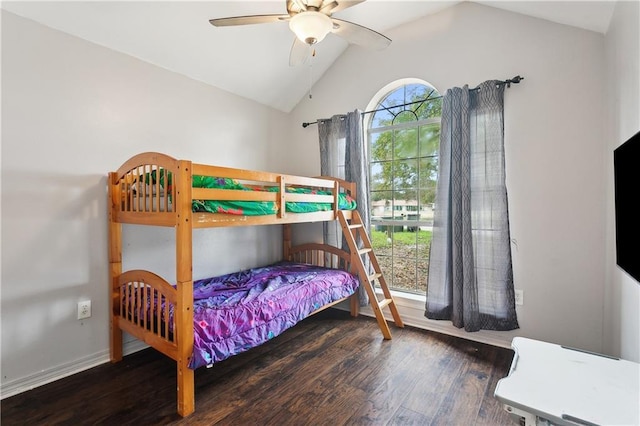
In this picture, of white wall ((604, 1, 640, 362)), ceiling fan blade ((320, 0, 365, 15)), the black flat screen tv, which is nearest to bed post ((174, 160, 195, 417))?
ceiling fan blade ((320, 0, 365, 15))

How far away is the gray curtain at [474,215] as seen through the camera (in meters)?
2.38

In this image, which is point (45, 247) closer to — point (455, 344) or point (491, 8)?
point (455, 344)

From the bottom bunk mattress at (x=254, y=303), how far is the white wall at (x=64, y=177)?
0.72 metres

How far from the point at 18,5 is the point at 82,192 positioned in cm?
119

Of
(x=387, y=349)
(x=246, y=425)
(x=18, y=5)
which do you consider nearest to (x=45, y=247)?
(x=18, y=5)

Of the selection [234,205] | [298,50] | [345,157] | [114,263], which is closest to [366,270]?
[345,157]

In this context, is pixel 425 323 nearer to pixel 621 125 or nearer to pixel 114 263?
pixel 621 125

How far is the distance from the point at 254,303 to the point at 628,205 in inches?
78.2

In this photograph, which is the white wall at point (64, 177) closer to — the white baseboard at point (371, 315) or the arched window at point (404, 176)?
the white baseboard at point (371, 315)

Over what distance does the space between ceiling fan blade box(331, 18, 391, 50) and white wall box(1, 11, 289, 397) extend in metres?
1.67

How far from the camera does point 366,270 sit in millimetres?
2922

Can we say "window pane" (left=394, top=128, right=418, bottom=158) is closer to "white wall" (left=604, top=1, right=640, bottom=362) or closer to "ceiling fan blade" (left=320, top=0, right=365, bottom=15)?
"white wall" (left=604, top=1, right=640, bottom=362)

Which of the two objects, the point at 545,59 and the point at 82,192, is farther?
the point at 545,59

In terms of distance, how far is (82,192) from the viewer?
6.97 ft
